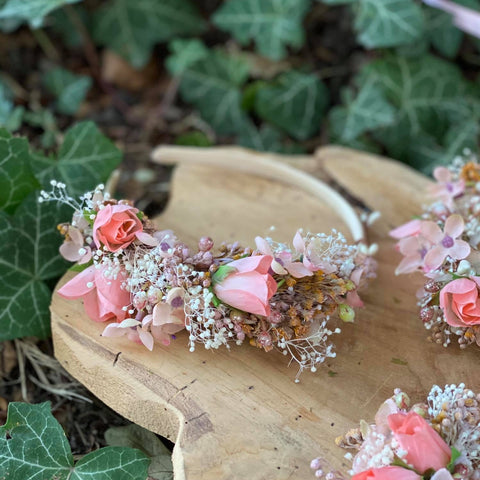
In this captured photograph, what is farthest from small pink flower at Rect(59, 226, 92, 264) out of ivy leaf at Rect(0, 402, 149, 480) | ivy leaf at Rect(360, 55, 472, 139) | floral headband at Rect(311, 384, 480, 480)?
ivy leaf at Rect(360, 55, 472, 139)

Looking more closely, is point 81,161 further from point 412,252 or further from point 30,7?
point 412,252

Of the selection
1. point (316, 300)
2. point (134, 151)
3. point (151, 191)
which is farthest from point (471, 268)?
point (134, 151)

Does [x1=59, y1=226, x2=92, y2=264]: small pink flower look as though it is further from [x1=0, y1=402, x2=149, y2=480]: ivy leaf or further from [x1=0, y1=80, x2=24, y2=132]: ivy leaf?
[x1=0, y1=80, x2=24, y2=132]: ivy leaf

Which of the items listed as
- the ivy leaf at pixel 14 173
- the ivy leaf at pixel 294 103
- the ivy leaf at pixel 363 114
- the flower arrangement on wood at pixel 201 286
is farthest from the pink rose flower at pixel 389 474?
the ivy leaf at pixel 294 103

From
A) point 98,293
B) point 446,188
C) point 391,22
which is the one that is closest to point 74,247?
point 98,293

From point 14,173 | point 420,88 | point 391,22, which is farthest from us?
point 420,88

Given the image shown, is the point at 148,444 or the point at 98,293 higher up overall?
the point at 98,293
